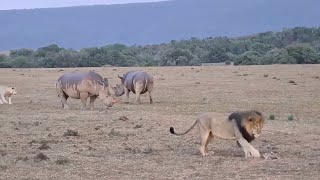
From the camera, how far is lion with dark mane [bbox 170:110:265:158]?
1388cm

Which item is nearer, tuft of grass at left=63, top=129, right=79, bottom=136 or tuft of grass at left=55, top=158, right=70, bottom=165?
tuft of grass at left=55, top=158, right=70, bottom=165

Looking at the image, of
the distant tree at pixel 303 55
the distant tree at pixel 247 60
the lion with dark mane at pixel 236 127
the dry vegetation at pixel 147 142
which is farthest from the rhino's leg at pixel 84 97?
the distant tree at pixel 247 60

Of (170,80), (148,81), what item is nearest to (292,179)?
(148,81)

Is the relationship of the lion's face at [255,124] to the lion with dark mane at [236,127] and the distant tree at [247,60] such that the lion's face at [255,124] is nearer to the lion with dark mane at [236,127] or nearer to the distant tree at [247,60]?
the lion with dark mane at [236,127]

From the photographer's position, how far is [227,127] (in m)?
14.1

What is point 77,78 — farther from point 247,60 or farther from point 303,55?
point 247,60

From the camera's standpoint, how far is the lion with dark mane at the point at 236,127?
13.9 m

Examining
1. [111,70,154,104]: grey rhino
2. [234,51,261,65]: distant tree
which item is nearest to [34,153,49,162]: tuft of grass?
[111,70,154,104]: grey rhino

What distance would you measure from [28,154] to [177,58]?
61.2 metres

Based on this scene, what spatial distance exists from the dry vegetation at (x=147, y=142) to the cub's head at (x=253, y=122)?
1.88 feet

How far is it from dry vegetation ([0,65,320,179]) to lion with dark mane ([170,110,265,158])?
0.33 metres

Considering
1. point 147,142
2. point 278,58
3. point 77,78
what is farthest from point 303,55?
point 147,142

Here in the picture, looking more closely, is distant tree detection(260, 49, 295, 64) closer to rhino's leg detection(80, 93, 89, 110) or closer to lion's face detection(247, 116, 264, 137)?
rhino's leg detection(80, 93, 89, 110)

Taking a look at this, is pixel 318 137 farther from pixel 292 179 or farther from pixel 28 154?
pixel 28 154
